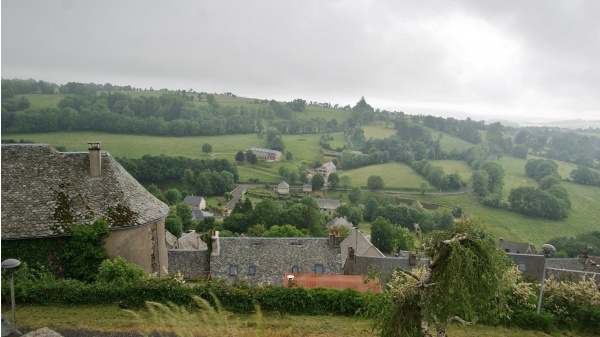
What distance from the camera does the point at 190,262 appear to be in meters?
30.3

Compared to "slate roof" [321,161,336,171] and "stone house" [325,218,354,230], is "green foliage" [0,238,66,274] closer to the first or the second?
"stone house" [325,218,354,230]

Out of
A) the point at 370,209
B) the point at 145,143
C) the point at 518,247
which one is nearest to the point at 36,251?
the point at 518,247

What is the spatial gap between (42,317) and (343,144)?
14346 centimetres

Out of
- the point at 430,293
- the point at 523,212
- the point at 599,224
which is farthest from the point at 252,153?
the point at 430,293

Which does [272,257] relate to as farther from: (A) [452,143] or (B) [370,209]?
(A) [452,143]

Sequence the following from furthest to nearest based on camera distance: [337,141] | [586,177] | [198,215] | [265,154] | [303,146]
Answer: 1. [337,141]
2. [303,146]
3. [265,154]
4. [586,177]
5. [198,215]

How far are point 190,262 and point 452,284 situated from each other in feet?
85.0

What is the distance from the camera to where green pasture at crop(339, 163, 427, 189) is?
113 m

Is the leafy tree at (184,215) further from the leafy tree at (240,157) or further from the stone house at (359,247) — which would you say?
the leafy tree at (240,157)

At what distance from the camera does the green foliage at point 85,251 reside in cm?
1762

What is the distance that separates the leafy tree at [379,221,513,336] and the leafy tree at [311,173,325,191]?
3938 inches

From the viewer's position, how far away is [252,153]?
4761 inches

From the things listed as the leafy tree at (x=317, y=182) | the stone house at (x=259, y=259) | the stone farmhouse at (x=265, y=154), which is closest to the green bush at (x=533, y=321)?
the stone house at (x=259, y=259)

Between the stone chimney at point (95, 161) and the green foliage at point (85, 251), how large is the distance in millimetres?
3100
